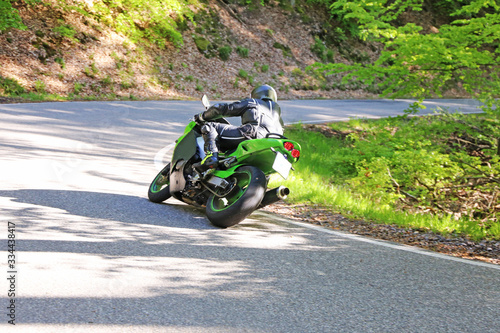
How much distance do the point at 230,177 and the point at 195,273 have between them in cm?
200

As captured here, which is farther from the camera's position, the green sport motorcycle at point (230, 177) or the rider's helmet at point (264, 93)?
the rider's helmet at point (264, 93)

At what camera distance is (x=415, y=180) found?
1028 cm

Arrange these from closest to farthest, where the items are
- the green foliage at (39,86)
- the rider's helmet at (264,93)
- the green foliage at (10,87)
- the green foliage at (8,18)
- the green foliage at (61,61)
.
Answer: the rider's helmet at (264,93), the green foliage at (10,87), the green foliage at (39,86), the green foliage at (8,18), the green foliage at (61,61)

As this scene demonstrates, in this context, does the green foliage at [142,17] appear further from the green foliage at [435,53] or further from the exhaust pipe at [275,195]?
the exhaust pipe at [275,195]

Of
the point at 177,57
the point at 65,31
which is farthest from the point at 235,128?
the point at 177,57

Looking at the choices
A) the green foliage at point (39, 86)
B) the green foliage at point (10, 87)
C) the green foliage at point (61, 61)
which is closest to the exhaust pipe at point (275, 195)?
the green foliage at point (10, 87)

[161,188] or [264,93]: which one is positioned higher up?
[264,93]

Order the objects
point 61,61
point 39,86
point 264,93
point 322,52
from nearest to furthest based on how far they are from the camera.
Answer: point 264,93 < point 39,86 < point 61,61 < point 322,52

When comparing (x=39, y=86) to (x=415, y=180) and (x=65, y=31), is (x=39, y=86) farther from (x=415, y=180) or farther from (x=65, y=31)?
(x=415, y=180)

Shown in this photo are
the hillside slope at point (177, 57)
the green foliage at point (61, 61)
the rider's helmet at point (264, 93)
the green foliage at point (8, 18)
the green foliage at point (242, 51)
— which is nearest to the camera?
the rider's helmet at point (264, 93)

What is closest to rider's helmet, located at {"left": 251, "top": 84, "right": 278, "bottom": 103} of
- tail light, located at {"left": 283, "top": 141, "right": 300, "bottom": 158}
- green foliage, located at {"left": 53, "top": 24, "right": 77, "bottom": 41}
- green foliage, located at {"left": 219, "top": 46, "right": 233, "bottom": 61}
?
tail light, located at {"left": 283, "top": 141, "right": 300, "bottom": 158}

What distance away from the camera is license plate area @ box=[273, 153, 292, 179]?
229 inches

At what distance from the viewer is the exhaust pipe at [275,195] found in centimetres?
609

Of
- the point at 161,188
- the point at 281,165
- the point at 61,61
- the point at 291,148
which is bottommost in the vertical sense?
the point at 161,188
